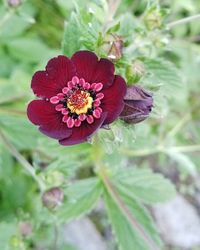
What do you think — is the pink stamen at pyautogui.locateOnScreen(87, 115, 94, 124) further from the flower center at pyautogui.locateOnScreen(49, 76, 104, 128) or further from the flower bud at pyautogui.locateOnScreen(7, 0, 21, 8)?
the flower bud at pyautogui.locateOnScreen(7, 0, 21, 8)

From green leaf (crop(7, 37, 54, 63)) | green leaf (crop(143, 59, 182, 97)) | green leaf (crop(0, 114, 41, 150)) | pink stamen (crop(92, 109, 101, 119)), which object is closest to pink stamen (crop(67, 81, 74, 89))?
pink stamen (crop(92, 109, 101, 119))

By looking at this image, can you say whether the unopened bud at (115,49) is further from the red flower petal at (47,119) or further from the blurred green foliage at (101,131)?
the red flower petal at (47,119)

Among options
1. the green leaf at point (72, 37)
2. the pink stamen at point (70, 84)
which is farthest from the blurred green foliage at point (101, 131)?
the pink stamen at point (70, 84)

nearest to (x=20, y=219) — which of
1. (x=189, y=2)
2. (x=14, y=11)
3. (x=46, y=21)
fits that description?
(x=14, y=11)

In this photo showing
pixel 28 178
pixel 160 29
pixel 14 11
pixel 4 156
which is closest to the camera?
pixel 160 29

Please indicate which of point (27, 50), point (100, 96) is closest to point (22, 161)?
point (100, 96)

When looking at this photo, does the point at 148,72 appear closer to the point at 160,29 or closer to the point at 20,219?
the point at 160,29
